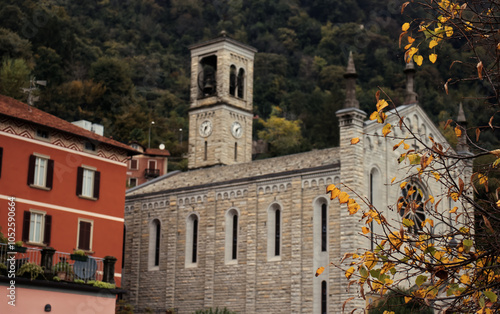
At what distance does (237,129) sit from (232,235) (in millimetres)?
11449

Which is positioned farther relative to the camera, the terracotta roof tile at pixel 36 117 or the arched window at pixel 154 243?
the arched window at pixel 154 243

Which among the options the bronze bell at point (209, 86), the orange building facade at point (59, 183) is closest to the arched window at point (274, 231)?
the orange building facade at point (59, 183)

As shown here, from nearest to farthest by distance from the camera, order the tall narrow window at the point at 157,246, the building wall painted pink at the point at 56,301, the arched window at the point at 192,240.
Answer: the building wall painted pink at the point at 56,301 < the arched window at the point at 192,240 < the tall narrow window at the point at 157,246

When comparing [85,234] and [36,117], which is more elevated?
[36,117]

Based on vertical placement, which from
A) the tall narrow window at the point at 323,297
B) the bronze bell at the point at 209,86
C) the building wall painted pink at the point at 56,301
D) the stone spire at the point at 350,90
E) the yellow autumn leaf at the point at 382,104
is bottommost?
the building wall painted pink at the point at 56,301

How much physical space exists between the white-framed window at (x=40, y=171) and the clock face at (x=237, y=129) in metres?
20.5

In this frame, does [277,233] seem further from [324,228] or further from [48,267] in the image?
[48,267]

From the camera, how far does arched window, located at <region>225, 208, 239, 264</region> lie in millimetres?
39344

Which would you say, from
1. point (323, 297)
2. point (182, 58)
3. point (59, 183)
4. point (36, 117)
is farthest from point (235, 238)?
point (182, 58)

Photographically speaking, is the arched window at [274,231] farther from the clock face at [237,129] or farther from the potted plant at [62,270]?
the potted plant at [62,270]

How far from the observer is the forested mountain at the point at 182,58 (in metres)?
77.2

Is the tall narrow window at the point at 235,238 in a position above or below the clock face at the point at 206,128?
below

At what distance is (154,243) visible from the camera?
43312mm

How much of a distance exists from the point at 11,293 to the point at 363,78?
8119cm
